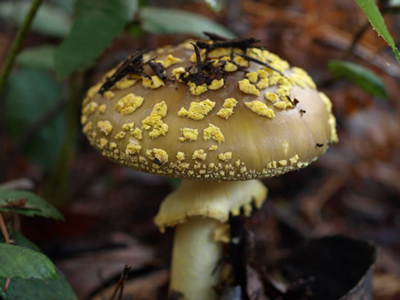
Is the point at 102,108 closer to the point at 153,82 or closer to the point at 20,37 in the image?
the point at 153,82

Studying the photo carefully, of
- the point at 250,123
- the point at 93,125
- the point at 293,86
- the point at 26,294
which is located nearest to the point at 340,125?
the point at 293,86

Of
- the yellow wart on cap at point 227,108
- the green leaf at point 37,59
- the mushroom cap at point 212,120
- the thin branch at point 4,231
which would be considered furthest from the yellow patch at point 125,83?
the green leaf at point 37,59

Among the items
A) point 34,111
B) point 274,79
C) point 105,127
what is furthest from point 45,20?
point 274,79

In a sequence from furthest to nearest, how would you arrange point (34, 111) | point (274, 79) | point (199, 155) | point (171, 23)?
point (34, 111) → point (171, 23) → point (274, 79) → point (199, 155)

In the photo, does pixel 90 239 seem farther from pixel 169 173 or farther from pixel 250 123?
pixel 250 123

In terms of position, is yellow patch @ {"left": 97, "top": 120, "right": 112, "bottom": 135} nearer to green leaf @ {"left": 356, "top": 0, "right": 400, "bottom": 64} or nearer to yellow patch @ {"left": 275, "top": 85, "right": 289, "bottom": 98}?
yellow patch @ {"left": 275, "top": 85, "right": 289, "bottom": 98}

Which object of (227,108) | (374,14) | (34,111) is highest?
(374,14)
